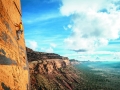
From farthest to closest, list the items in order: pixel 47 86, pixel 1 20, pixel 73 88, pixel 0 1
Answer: pixel 73 88 → pixel 47 86 → pixel 0 1 → pixel 1 20

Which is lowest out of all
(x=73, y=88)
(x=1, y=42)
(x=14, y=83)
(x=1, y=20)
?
(x=73, y=88)

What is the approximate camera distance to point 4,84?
6422 mm

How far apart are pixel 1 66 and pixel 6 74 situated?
21.5 inches

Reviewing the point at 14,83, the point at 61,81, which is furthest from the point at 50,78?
the point at 14,83

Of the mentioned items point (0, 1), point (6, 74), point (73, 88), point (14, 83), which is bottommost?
point (73, 88)

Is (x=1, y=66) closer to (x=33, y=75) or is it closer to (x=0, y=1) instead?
(x=0, y=1)

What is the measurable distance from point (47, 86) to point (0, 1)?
1548 inches

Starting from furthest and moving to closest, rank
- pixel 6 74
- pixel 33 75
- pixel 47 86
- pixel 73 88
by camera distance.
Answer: pixel 73 88 < pixel 33 75 < pixel 47 86 < pixel 6 74

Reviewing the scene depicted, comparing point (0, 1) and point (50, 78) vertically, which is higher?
point (0, 1)

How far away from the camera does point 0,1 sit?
8039 mm

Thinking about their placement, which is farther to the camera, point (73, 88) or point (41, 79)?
point (73, 88)

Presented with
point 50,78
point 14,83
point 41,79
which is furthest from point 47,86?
point 14,83

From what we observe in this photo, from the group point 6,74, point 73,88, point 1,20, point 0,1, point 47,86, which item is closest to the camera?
point 6,74

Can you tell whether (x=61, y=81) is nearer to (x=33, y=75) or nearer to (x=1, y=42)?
(x=33, y=75)
